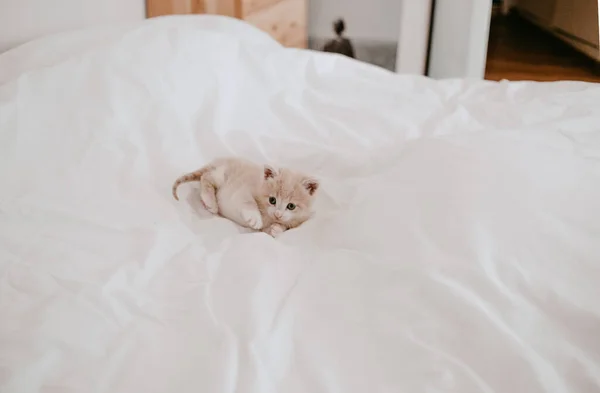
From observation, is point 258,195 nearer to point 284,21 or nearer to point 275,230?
point 275,230

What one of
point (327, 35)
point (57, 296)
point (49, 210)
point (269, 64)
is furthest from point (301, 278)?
point (327, 35)

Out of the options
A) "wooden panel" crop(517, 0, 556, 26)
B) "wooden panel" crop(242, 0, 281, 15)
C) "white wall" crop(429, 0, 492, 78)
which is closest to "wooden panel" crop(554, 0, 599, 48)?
"wooden panel" crop(517, 0, 556, 26)

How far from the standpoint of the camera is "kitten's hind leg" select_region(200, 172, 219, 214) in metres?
1.04

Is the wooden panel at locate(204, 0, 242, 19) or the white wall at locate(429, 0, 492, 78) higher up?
the wooden panel at locate(204, 0, 242, 19)

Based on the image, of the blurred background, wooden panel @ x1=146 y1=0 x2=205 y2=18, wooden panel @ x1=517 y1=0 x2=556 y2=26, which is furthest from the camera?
wooden panel @ x1=517 y1=0 x2=556 y2=26

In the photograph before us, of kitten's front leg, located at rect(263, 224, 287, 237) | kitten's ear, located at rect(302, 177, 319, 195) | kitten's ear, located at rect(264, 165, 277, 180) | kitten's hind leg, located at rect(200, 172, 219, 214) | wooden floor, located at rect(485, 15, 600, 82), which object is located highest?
kitten's ear, located at rect(264, 165, 277, 180)

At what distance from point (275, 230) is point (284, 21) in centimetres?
155

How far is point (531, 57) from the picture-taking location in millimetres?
3711

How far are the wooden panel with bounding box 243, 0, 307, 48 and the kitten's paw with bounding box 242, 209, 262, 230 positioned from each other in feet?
3.90

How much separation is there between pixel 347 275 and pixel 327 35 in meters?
2.02

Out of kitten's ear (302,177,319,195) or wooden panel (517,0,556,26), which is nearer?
kitten's ear (302,177,319,195)

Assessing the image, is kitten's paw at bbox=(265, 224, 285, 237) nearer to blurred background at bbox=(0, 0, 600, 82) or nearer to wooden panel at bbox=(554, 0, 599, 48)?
blurred background at bbox=(0, 0, 600, 82)

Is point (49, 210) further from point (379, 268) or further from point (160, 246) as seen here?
point (379, 268)

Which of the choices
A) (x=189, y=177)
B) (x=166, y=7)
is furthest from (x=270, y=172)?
(x=166, y=7)
